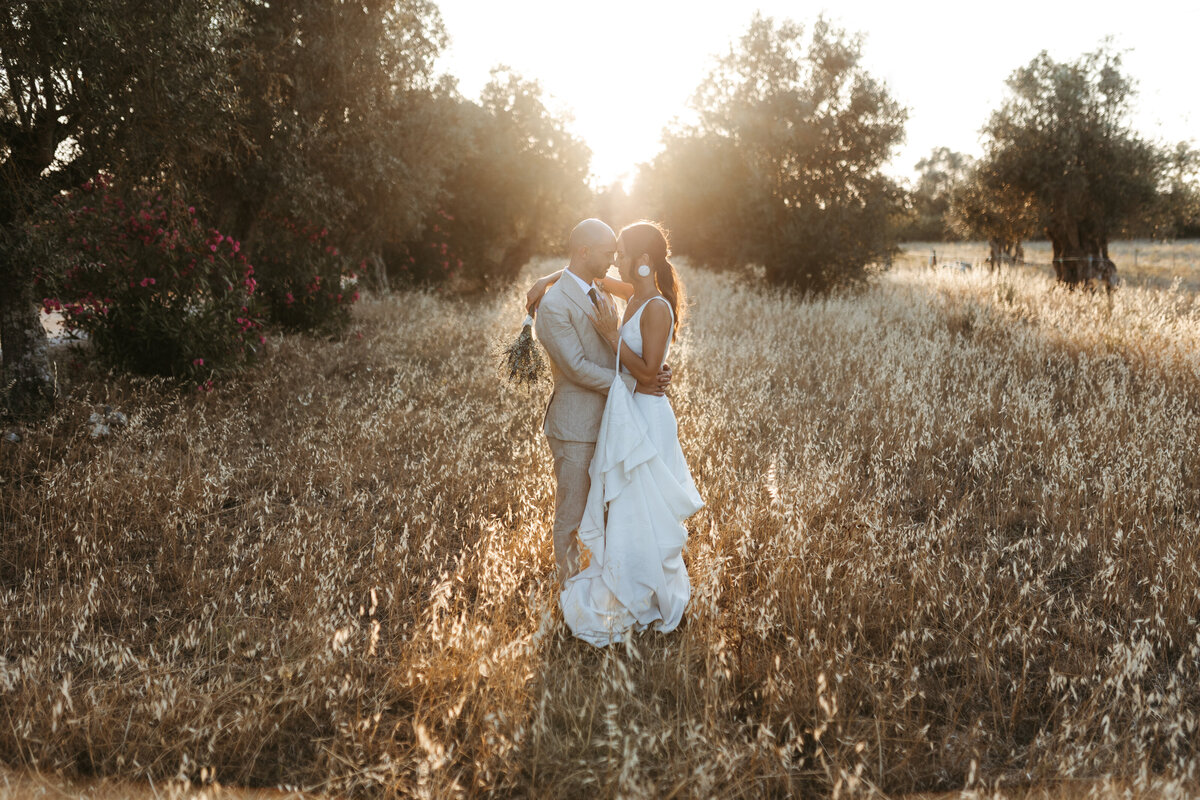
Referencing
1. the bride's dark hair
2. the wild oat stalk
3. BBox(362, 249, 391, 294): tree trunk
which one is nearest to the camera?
the bride's dark hair

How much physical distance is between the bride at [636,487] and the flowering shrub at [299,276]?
357 inches

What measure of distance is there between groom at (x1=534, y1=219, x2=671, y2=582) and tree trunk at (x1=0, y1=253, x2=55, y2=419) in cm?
→ 568

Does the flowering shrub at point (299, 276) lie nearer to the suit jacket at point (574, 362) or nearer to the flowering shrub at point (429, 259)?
the flowering shrub at point (429, 259)

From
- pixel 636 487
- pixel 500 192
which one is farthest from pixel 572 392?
pixel 500 192

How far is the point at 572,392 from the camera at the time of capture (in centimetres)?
362

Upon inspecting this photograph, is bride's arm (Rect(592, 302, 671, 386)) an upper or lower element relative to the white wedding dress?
upper

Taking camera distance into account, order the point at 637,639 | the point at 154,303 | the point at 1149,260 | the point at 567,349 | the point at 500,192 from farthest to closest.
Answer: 1. the point at 1149,260
2. the point at 500,192
3. the point at 154,303
4. the point at 637,639
5. the point at 567,349

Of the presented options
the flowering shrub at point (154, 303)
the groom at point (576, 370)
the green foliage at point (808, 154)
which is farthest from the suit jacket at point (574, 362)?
the green foliage at point (808, 154)

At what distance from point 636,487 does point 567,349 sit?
0.80 meters

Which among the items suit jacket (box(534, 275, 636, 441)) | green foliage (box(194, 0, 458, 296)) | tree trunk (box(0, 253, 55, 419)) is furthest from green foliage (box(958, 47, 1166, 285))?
tree trunk (box(0, 253, 55, 419))

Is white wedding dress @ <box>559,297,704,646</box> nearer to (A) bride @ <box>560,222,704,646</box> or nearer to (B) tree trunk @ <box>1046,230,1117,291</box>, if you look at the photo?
(A) bride @ <box>560,222,704,646</box>

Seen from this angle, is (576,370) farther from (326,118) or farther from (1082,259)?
(1082,259)

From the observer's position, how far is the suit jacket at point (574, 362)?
3408 millimetres

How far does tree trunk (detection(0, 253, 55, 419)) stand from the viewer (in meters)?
6.46
